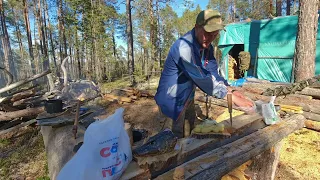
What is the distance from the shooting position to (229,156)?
1680 mm

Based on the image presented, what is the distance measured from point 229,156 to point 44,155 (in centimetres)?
433

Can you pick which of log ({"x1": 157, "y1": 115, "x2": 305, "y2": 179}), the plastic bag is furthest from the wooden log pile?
the plastic bag

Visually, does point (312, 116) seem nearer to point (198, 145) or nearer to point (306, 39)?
point (306, 39)

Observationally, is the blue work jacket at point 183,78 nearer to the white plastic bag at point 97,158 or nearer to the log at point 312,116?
the white plastic bag at point 97,158

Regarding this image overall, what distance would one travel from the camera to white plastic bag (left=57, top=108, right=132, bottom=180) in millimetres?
1272

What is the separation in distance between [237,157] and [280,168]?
2.39 metres

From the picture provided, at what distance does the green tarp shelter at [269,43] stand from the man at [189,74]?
29.8ft

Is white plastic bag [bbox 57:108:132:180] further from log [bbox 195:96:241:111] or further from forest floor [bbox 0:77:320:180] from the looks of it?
log [bbox 195:96:241:111]

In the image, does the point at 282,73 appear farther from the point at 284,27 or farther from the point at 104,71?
the point at 104,71

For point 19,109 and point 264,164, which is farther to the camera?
point 19,109

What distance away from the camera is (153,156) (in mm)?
1559

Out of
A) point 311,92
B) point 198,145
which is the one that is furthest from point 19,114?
point 311,92

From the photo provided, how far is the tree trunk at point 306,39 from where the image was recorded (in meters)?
6.12

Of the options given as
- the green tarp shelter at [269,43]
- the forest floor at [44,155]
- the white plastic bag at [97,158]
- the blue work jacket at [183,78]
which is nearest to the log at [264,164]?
the forest floor at [44,155]
